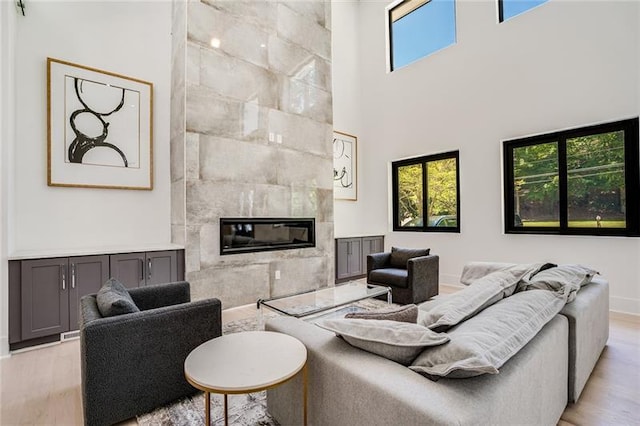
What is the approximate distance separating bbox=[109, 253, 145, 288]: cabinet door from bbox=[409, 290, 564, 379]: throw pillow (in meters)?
3.13

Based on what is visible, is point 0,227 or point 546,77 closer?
point 0,227

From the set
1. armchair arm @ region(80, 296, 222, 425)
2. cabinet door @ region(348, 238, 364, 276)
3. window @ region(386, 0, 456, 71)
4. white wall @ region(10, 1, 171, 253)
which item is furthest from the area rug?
window @ region(386, 0, 456, 71)

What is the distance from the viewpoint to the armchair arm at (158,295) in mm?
2406

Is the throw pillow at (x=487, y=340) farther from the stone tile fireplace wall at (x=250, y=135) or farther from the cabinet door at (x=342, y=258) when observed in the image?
the cabinet door at (x=342, y=258)

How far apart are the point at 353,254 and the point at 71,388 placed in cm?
419

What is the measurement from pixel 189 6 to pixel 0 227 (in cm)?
303

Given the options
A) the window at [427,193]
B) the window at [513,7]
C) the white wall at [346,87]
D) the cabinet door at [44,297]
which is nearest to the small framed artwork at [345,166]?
the white wall at [346,87]

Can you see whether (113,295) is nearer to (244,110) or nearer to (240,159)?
(240,159)

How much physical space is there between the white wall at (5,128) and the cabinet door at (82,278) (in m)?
0.44

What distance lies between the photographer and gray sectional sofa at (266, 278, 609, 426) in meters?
0.96

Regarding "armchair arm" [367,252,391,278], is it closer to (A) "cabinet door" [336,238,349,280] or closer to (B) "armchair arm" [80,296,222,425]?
(A) "cabinet door" [336,238,349,280]

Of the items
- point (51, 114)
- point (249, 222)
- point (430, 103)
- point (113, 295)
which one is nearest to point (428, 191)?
point (430, 103)

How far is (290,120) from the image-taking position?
4.68 meters

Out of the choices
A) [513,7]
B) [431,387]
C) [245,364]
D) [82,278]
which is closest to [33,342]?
[82,278]
